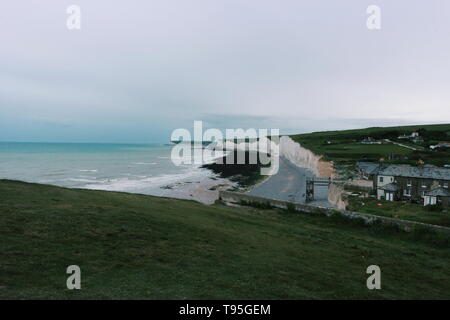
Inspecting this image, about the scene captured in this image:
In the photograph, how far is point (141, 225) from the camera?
18.1 meters

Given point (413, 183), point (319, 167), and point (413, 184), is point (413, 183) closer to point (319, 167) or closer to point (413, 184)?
point (413, 184)

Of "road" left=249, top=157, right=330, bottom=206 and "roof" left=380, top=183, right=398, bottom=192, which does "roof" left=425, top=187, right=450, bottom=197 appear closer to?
"roof" left=380, top=183, right=398, bottom=192

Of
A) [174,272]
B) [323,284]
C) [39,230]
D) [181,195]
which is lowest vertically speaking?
[181,195]

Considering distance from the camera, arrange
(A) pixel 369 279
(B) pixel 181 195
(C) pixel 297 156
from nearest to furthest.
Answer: (A) pixel 369 279, (B) pixel 181 195, (C) pixel 297 156

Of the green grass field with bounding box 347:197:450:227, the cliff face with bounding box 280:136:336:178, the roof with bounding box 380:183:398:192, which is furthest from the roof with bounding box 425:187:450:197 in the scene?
the cliff face with bounding box 280:136:336:178

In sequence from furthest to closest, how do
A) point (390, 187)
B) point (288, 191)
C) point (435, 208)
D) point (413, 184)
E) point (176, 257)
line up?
point (288, 191), point (390, 187), point (413, 184), point (435, 208), point (176, 257)

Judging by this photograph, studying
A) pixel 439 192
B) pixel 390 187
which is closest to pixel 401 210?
pixel 439 192

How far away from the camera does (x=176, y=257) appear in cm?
1416

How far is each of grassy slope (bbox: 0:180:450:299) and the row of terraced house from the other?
14.8 meters

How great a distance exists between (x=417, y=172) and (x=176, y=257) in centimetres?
3827
